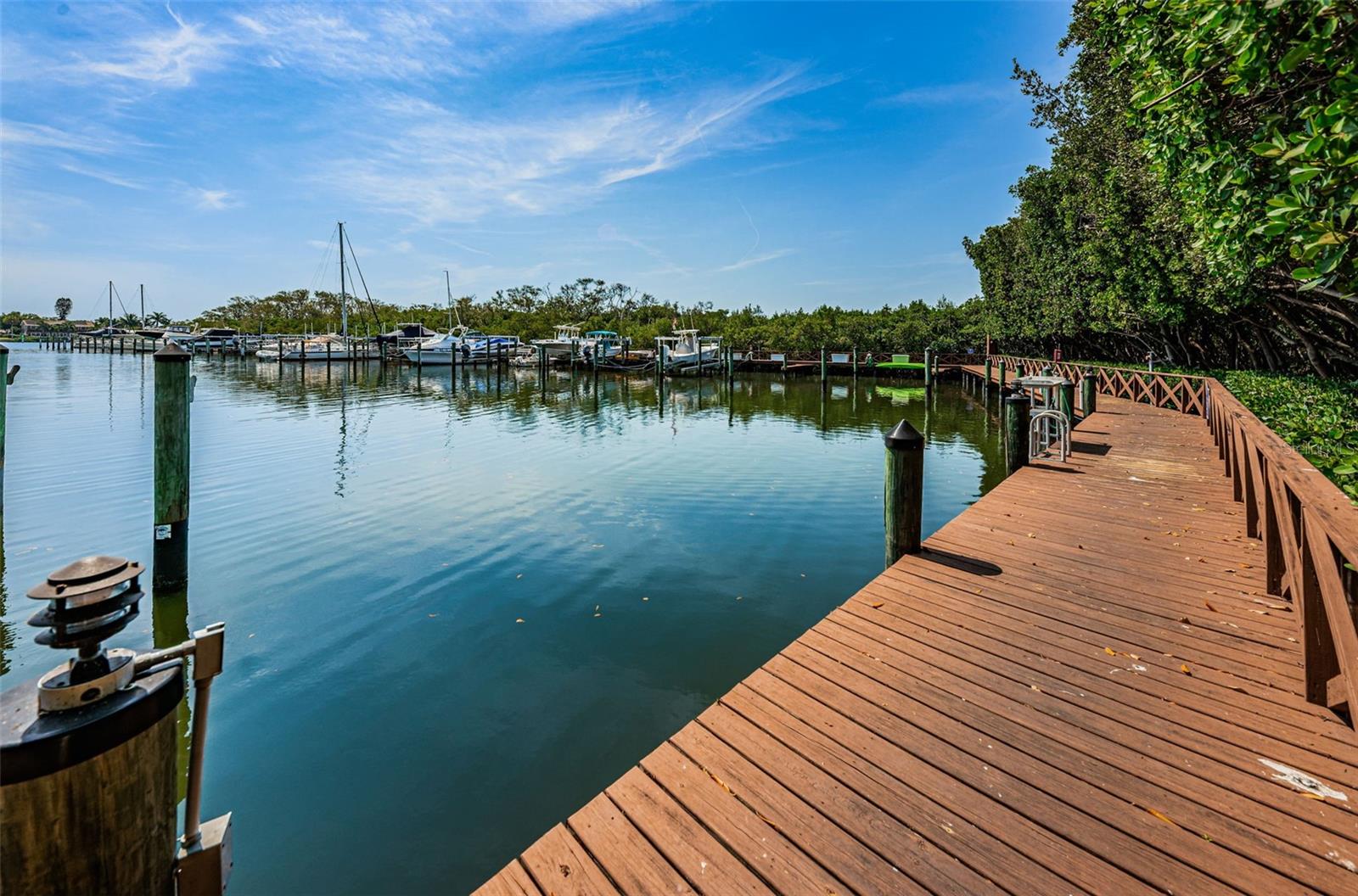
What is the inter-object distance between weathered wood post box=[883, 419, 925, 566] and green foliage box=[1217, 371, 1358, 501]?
2448 millimetres

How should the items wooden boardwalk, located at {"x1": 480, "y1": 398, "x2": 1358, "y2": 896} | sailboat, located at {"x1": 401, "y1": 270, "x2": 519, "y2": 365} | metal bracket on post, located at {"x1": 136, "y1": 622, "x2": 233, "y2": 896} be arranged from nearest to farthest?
1. metal bracket on post, located at {"x1": 136, "y1": 622, "x2": 233, "y2": 896}
2. wooden boardwalk, located at {"x1": 480, "y1": 398, "x2": 1358, "y2": 896}
3. sailboat, located at {"x1": 401, "y1": 270, "x2": 519, "y2": 365}

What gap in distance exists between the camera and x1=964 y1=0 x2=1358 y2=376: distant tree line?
118 inches

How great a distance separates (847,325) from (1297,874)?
150ft

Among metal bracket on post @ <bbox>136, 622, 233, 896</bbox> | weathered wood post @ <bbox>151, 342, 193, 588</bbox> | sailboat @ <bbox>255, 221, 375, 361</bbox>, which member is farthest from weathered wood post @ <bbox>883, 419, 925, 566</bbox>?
sailboat @ <bbox>255, 221, 375, 361</bbox>

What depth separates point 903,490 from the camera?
5359mm

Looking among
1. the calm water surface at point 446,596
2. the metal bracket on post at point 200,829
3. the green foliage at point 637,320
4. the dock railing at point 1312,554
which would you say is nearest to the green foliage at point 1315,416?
the dock railing at point 1312,554

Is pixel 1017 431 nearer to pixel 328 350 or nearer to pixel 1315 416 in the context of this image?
pixel 1315 416

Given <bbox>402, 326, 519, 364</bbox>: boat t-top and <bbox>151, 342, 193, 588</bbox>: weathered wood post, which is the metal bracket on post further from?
<bbox>402, 326, 519, 364</bbox>: boat t-top

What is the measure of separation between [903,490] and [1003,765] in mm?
2952

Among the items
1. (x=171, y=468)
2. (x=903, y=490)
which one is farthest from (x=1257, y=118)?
(x=171, y=468)

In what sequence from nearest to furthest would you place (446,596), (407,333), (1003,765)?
1. (1003,765)
2. (446,596)
3. (407,333)

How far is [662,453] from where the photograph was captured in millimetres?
14789

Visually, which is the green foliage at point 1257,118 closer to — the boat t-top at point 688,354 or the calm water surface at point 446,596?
the calm water surface at point 446,596

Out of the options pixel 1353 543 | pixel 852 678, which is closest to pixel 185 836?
pixel 852 678
